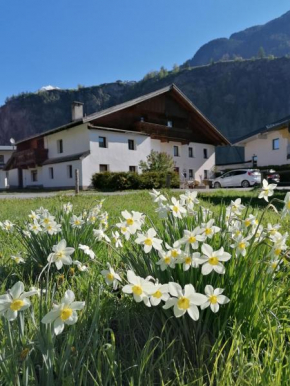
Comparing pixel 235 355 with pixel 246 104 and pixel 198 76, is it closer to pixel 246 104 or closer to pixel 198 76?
pixel 246 104

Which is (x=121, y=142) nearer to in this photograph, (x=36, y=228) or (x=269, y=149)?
(x=269, y=149)

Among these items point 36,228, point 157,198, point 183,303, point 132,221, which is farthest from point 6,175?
point 183,303

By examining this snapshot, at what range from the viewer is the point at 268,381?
110cm

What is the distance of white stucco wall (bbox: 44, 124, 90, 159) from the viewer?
2617cm

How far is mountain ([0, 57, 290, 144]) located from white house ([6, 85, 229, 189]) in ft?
172

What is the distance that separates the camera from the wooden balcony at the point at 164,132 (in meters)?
28.8

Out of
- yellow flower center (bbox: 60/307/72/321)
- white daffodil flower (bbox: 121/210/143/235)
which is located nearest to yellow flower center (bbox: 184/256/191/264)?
white daffodil flower (bbox: 121/210/143/235)

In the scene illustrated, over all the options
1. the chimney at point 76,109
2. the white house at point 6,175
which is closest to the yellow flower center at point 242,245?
the chimney at point 76,109

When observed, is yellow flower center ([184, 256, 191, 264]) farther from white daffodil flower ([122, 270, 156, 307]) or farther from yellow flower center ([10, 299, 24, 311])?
yellow flower center ([10, 299, 24, 311])

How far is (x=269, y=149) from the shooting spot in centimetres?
3225

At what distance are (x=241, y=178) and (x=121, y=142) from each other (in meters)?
11.3

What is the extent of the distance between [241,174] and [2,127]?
98.1 metres

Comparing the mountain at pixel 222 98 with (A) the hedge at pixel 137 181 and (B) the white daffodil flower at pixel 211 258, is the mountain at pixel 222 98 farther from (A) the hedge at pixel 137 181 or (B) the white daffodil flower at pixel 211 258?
(B) the white daffodil flower at pixel 211 258

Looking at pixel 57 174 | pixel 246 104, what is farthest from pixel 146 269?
pixel 246 104
